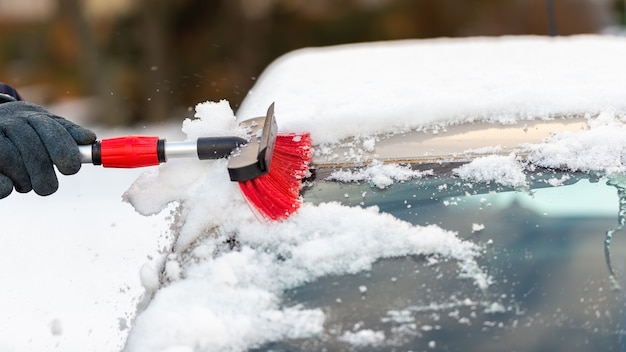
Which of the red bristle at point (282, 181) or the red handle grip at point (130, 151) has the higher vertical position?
the red bristle at point (282, 181)

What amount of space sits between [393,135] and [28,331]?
1222 mm

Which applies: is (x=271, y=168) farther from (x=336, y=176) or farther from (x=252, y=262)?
(x=252, y=262)

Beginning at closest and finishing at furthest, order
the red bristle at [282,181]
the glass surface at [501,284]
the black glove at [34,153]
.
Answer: the glass surface at [501,284], the red bristle at [282,181], the black glove at [34,153]

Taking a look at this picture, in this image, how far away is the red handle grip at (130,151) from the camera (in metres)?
1.60

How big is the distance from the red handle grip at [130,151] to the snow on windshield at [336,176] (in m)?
0.04

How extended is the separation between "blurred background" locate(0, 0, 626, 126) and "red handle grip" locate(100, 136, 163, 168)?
234 inches

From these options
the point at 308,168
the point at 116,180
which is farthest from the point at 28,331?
the point at 116,180

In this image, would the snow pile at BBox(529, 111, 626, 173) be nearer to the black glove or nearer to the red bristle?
the red bristle

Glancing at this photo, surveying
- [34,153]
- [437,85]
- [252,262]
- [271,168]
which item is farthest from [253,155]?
[437,85]

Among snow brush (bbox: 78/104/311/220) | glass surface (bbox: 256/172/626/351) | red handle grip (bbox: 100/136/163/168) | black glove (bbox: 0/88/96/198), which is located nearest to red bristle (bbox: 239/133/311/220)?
snow brush (bbox: 78/104/311/220)

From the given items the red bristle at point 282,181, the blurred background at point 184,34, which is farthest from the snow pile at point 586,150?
the blurred background at point 184,34

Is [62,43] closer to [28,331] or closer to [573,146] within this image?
[28,331]

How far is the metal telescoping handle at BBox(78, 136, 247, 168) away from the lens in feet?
5.14

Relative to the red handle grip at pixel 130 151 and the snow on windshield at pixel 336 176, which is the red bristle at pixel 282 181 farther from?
the red handle grip at pixel 130 151
